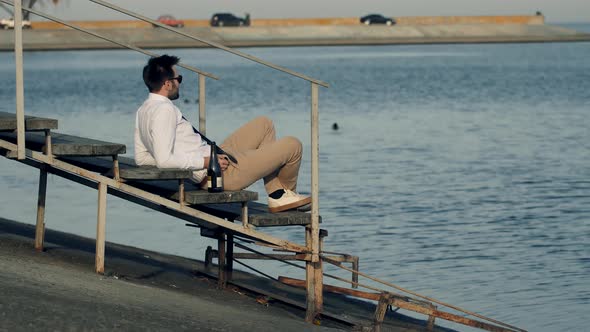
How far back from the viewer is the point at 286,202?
308 inches

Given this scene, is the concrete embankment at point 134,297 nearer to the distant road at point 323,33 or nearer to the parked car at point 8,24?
the distant road at point 323,33

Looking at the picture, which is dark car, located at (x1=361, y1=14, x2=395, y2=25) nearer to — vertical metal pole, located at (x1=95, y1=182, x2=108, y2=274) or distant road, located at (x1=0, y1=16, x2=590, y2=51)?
distant road, located at (x1=0, y1=16, x2=590, y2=51)

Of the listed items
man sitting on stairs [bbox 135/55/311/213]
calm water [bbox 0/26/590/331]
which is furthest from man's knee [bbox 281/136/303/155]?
calm water [bbox 0/26/590/331]

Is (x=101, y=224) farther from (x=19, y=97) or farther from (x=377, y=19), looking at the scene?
(x=377, y=19)

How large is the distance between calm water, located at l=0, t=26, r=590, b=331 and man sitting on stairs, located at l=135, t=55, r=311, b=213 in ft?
8.22

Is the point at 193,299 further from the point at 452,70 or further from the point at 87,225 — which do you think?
the point at 452,70

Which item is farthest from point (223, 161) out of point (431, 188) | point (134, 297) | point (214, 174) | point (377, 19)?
point (377, 19)

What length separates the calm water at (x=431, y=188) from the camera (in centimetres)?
1079

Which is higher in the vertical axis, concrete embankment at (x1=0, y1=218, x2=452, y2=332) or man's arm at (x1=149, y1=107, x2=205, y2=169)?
man's arm at (x1=149, y1=107, x2=205, y2=169)

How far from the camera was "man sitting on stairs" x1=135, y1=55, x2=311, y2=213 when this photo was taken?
7.63m

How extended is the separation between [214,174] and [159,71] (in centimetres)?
83

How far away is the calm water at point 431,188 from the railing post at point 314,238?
2021 mm

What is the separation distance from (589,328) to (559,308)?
63 cm

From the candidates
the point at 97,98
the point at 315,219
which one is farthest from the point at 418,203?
the point at 97,98
